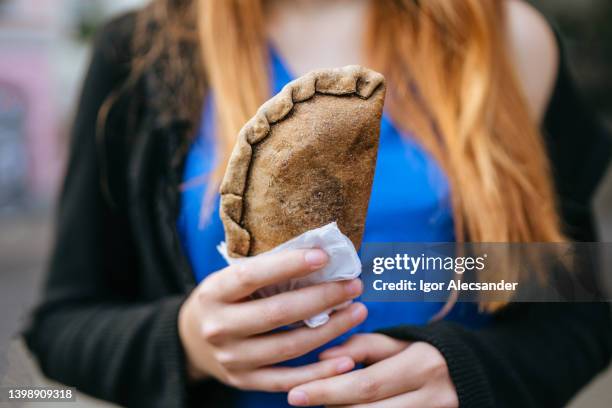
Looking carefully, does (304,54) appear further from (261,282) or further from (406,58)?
(261,282)

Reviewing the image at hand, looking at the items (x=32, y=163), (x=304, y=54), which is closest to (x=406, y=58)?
(x=304, y=54)

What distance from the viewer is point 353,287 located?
771 mm

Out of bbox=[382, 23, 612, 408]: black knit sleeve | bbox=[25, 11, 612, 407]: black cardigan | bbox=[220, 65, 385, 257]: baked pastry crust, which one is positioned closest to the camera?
bbox=[220, 65, 385, 257]: baked pastry crust

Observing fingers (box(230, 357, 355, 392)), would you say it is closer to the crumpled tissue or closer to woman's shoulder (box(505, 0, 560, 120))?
the crumpled tissue

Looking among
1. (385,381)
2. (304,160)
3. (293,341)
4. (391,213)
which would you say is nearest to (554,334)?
(391,213)

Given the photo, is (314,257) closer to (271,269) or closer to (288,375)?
(271,269)

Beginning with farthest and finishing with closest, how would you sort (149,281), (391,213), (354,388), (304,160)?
(149,281) → (391,213) → (354,388) → (304,160)

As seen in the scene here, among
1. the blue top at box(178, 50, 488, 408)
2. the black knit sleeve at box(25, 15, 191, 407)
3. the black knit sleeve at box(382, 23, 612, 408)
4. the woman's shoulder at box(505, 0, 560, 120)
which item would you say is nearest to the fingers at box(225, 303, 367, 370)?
the black knit sleeve at box(382, 23, 612, 408)

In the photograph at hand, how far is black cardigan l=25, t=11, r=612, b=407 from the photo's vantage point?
3.47 feet

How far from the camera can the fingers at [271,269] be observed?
72 centimetres

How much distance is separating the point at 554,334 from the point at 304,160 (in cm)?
74

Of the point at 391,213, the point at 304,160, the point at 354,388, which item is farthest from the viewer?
the point at 391,213

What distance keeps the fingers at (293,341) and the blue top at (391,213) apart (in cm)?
23

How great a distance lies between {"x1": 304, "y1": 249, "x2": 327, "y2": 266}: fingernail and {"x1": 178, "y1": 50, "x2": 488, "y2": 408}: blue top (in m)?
0.35
